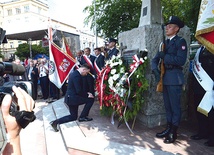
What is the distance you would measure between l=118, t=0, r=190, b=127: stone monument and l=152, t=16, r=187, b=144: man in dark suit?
509 millimetres

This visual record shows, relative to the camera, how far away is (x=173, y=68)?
345 cm

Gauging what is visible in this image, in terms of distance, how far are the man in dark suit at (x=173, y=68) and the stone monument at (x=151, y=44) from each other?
509mm

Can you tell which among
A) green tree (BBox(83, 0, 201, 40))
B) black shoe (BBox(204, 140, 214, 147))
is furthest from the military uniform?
green tree (BBox(83, 0, 201, 40))

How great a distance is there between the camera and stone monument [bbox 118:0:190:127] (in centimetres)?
400

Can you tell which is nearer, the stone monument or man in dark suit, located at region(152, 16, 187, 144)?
man in dark suit, located at region(152, 16, 187, 144)

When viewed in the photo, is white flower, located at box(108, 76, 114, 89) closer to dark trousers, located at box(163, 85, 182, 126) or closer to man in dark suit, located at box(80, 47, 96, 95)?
man in dark suit, located at box(80, 47, 96, 95)

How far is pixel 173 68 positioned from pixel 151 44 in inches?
30.8

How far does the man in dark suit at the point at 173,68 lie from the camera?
333 centimetres

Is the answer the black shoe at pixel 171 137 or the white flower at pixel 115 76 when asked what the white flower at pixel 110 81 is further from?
the black shoe at pixel 171 137

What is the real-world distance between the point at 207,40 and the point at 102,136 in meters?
2.33

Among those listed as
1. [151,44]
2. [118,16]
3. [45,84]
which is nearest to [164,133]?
[151,44]

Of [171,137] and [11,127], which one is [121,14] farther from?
[11,127]

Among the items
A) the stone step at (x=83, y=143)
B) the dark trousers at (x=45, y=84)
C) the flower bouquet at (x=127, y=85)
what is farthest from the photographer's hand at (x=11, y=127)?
the dark trousers at (x=45, y=84)

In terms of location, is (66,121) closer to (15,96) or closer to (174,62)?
(174,62)
